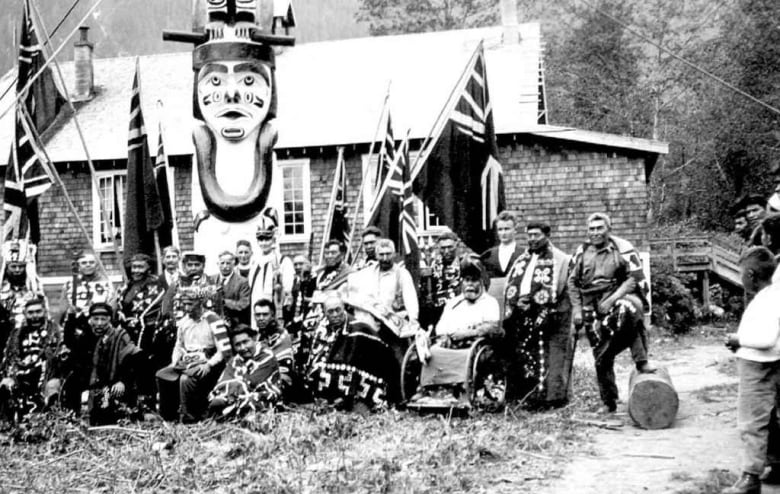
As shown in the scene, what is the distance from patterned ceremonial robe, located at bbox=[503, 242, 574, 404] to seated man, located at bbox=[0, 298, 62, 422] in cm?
440

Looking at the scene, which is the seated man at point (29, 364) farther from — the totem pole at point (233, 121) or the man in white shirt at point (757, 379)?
the man in white shirt at point (757, 379)

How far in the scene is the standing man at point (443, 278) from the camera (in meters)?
8.92

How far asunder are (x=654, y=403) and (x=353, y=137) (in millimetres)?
10676

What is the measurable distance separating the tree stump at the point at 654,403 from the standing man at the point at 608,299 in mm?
262

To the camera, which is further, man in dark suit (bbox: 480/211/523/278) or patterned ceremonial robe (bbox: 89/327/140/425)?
man in dark suit (bbox: 480/211/523/278)

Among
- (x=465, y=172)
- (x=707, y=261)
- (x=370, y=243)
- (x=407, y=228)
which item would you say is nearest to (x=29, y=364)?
(x=370, y=243)

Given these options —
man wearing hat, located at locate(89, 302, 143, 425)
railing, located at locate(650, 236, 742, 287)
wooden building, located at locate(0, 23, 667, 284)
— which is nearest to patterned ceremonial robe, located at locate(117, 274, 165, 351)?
man wearing hat, located at locate(89, 302, 143, 425)

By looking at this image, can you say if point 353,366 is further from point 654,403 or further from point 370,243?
point 654,403

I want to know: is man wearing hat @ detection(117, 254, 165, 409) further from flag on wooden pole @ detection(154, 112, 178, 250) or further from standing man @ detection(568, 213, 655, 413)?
standing man @ detection(568, 213, 655, 413)

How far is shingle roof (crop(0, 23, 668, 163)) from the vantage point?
17203 millimetres

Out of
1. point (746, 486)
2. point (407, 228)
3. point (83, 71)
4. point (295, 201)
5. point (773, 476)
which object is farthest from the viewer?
point (83, 71)

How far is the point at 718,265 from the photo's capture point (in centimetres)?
1920

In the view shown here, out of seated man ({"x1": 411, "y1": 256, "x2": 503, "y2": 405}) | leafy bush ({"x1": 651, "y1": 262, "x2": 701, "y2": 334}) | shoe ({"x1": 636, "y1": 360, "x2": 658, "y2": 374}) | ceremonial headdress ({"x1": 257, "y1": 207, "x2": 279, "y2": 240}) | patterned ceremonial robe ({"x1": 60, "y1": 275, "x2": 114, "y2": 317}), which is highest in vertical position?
ceremonial headdress ({"x1": 257, "y1": 207, "x2": 279, "y2": 240})

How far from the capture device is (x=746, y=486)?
4.96 meters
